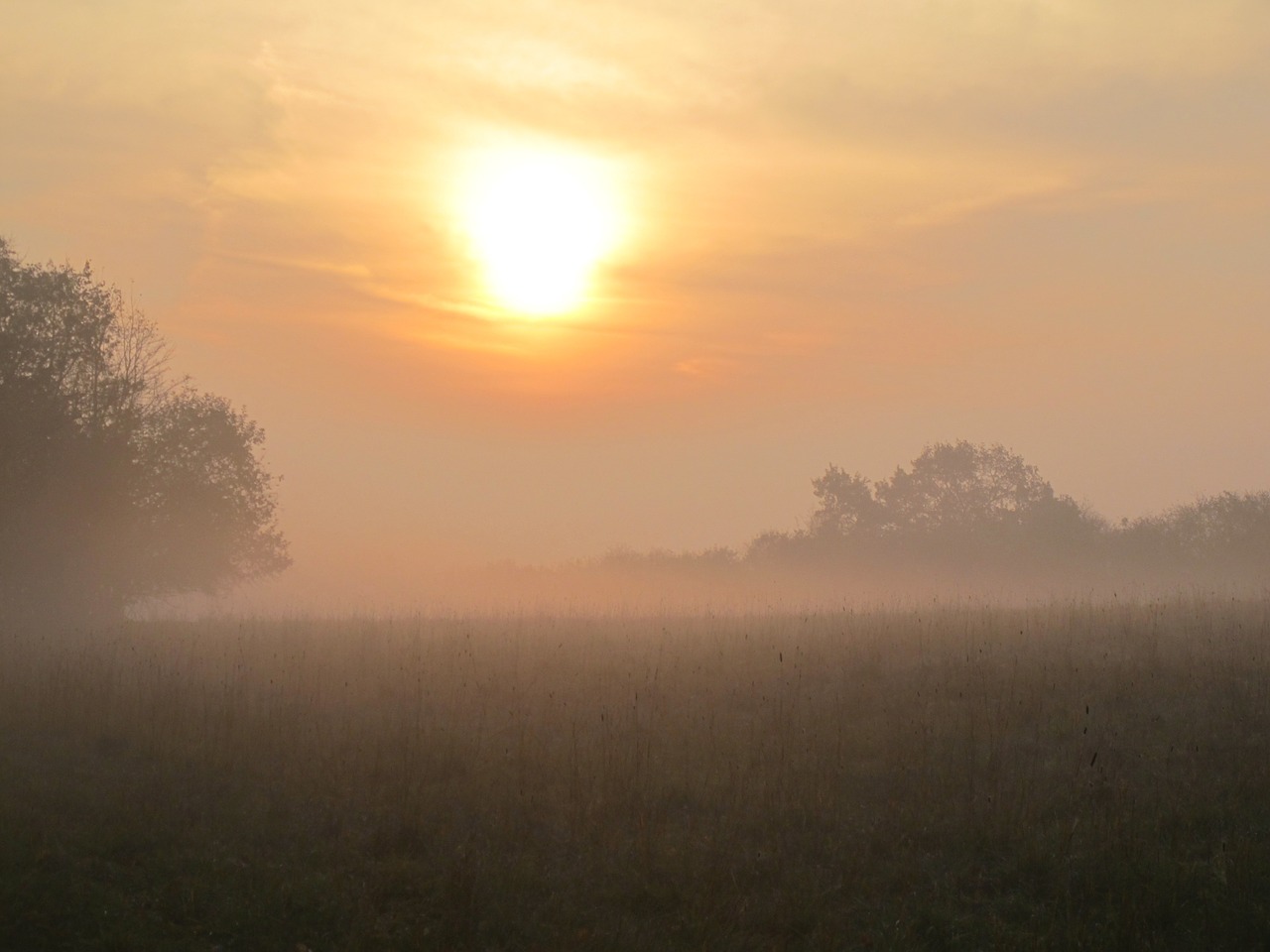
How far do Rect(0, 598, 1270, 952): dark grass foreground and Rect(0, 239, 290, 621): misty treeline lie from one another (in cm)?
993

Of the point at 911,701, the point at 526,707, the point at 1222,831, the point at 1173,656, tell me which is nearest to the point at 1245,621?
the point at 1173,656

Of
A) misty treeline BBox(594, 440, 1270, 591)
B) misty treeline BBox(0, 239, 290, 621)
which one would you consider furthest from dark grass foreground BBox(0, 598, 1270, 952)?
misty treeline BBox(594, 440, 1270, 591)

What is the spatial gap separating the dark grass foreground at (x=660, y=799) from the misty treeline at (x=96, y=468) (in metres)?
9.93

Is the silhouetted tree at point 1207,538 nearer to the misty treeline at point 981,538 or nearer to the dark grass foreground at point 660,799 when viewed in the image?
the misty treeline at point 981,538

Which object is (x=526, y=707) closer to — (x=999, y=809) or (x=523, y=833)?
(x=523, y=833)

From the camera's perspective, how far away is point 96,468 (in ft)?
92.3

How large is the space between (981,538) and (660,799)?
51208mm

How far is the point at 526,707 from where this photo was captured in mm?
15242

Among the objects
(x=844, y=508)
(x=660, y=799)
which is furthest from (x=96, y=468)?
(x=844, y=508)

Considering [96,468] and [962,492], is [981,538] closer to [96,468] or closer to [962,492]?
[962,492]

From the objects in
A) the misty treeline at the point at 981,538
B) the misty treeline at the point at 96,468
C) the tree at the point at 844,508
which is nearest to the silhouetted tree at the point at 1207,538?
the misty treeline at the point at 981,538

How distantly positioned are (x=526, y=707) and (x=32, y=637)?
14553mm

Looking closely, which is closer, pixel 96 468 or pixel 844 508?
pixel 96 468

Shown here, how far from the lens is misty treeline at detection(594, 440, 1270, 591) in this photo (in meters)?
54.0
